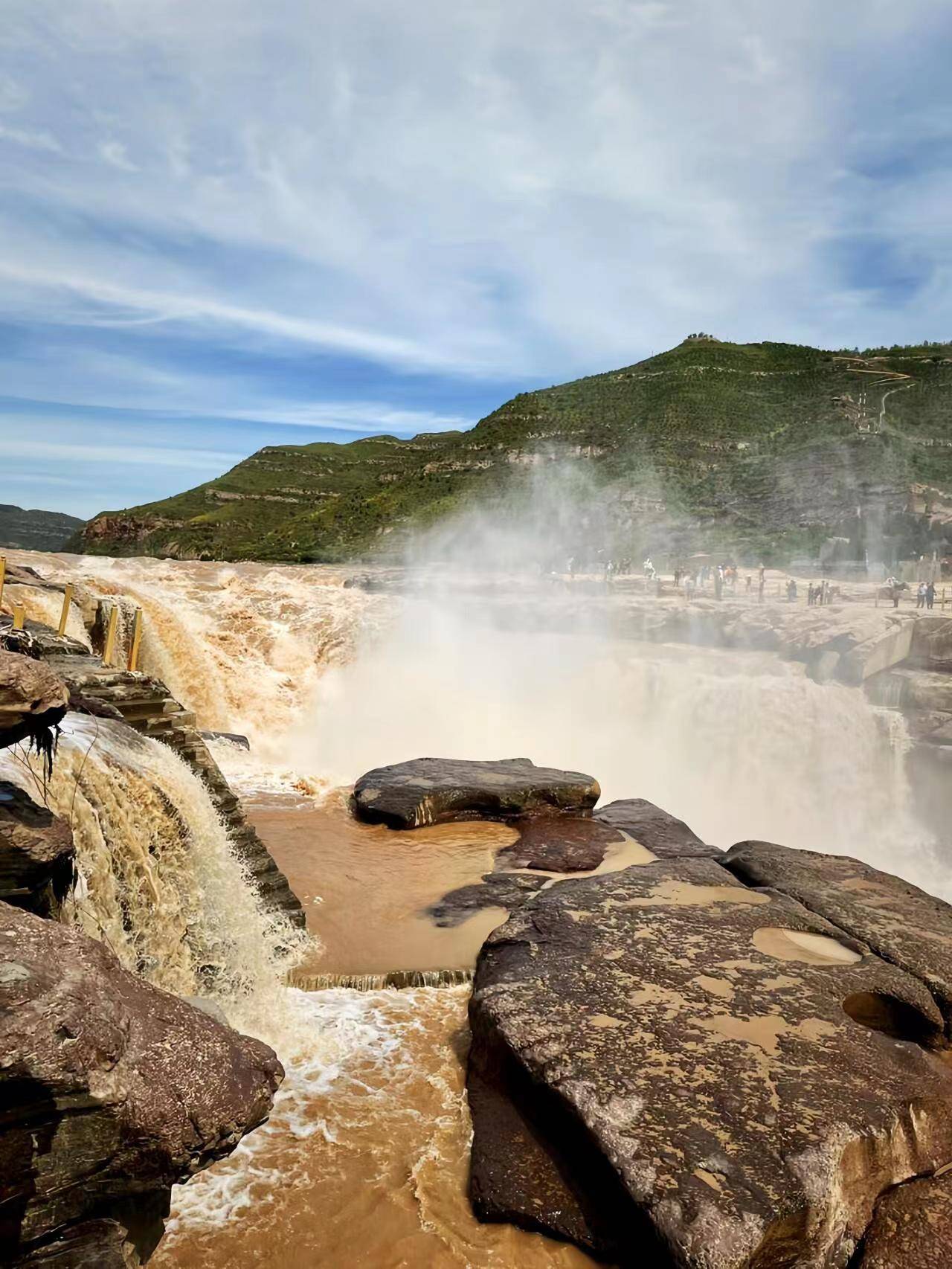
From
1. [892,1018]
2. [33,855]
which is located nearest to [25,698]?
[33,855]

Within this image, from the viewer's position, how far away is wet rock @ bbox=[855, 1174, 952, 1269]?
122 inches

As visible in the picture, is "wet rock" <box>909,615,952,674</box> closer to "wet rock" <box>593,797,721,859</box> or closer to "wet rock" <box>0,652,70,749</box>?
"wet rock" <box>593,797,721,859</box>

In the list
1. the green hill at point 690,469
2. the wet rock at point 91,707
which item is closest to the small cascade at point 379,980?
the wet rock at point 91,707

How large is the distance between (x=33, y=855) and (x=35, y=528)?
257ft

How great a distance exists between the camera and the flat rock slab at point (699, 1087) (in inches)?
119

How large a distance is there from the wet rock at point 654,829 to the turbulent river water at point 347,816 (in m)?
1.32

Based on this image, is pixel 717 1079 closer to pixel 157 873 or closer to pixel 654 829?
pixel 157 873

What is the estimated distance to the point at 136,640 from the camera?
34.9ft

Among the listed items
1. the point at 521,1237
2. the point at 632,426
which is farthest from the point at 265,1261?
the point at 632,426

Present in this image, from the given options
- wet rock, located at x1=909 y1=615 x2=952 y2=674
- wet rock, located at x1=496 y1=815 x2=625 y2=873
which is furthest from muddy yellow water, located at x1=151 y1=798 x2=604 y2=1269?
wet rock, located at x1=909 y1=615 x2=952 y2=674

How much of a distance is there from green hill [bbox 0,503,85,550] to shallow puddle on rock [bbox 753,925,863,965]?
216ft

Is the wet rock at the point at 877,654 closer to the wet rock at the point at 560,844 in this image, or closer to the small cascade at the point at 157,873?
the wet rock at the point at 560,844

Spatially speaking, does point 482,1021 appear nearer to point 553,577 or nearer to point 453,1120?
point 453,1120

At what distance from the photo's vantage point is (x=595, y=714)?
596 inches
